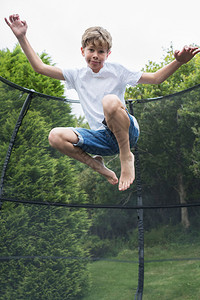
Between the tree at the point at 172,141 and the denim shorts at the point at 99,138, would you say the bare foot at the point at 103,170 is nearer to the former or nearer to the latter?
the denim shorts at the point at 99,138

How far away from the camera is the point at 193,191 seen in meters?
2.39

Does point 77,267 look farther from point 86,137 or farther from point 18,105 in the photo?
point 86,137

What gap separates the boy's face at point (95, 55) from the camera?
4.57 feet

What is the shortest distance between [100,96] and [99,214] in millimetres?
1430

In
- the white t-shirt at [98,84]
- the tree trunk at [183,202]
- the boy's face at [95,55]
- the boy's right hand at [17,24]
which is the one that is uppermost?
the boy's right hand at [17,24]

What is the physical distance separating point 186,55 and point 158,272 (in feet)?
5.59

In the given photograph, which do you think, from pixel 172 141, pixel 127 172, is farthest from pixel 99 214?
pixel 127 172

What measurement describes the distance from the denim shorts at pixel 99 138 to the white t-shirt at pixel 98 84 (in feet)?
0.21

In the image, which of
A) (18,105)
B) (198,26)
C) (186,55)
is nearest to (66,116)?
(18,105)

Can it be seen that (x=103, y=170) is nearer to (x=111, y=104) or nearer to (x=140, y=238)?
(x=111, y=104)

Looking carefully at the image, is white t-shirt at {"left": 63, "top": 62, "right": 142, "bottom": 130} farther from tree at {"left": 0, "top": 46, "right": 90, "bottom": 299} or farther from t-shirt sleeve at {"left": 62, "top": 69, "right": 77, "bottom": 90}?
tree at {"left": 0, "top": 46, "right": 90, "bottom": 299}

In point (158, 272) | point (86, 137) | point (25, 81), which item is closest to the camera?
point (86, 137)

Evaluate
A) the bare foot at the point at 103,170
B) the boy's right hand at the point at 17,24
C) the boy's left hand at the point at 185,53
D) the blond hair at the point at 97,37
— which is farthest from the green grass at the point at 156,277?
the boy's right hand at the point at 17,24

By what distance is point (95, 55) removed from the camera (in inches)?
54.8
